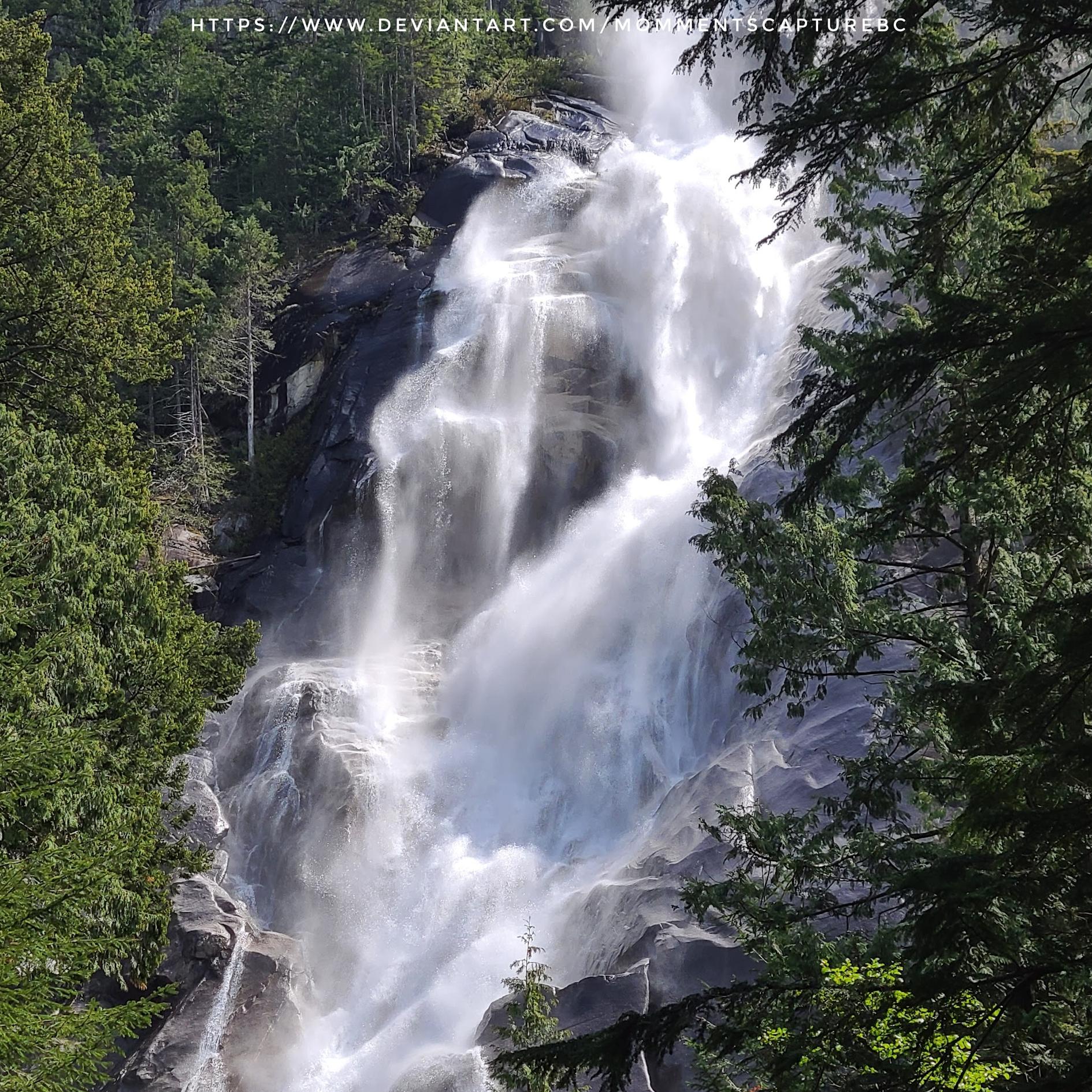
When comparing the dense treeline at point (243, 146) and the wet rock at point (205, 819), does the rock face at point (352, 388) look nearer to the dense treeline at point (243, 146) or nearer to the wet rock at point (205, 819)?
the dense treeline at point (243, 146)

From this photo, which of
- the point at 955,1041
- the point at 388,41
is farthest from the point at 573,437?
the point at 955,1041

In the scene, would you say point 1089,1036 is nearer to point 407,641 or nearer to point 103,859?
point 103,859

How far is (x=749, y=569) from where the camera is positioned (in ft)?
31.1

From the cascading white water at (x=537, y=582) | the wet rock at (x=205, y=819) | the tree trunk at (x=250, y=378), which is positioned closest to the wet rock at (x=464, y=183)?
the cascading white water at (x=537, y=582)

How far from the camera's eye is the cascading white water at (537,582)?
61.9 feet

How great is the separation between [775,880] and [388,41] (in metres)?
39.8

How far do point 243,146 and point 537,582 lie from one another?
2376cm

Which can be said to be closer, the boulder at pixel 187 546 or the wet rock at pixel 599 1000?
the wet rock at pixel 599 1000

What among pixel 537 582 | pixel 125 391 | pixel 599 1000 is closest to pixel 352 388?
pixel 125 391

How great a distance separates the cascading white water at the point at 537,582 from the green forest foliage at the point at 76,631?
14.2ft

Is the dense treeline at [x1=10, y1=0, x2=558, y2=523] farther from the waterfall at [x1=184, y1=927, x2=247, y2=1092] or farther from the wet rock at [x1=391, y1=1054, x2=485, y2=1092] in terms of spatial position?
→ the wet rock at [x1=391, y1=1054, x2=485, y2=1092]

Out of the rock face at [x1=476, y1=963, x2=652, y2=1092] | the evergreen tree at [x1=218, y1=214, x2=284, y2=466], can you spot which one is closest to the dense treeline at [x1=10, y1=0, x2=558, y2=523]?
the evergreen tree at [x1=218, y1=214, x2=284, y2=466]

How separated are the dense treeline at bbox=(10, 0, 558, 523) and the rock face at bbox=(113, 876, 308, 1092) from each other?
45.7 feet

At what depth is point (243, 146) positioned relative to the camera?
40.0m
